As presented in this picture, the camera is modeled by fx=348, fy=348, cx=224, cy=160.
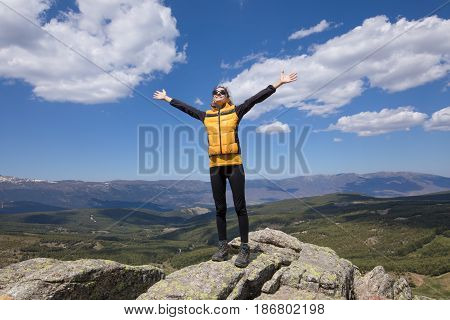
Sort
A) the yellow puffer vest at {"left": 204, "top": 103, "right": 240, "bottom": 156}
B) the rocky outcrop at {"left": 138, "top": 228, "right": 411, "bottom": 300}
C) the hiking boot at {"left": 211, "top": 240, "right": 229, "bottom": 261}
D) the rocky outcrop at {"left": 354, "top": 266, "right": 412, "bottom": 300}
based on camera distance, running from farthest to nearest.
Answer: the rocky outcrop at {"left": 354, "top": 266, "right": 412, "bottom": 300}, the hiking boot at {"left": 211, "top": 240, "right": 229, "bottom": 261}, the yellow puffer vest at {"left": 204, "top": 103, "right": 240, "bottom": 156}, the rocky outcrop at {"left": 138, "top": 228, "right": 411, "bottom": 300}

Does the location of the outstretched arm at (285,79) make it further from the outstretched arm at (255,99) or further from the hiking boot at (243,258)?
the hiking boot at (243,258)

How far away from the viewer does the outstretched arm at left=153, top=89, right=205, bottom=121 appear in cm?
1273

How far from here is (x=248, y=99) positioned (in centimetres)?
1222

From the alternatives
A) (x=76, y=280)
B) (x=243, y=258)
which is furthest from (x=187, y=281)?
(x=76, y=280)

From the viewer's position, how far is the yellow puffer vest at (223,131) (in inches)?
466

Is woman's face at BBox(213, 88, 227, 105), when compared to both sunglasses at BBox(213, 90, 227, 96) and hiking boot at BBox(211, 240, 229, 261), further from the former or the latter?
hiking boot at BBox(211, 240, 229, 261)

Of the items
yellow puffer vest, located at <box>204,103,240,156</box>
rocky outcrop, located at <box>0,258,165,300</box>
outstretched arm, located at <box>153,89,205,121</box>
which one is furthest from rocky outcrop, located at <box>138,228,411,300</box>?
outstretched arm, located at <box>153,89,205,121</box>

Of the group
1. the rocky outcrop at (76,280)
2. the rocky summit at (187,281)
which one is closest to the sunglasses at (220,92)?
the rocky summit at (187,281)

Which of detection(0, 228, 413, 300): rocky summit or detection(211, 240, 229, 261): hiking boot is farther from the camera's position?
detection(211, 240, 229, 261): hiking boot

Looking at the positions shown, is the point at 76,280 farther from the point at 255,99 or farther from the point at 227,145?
the point at 255,99

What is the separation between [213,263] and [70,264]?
5.29 metres
